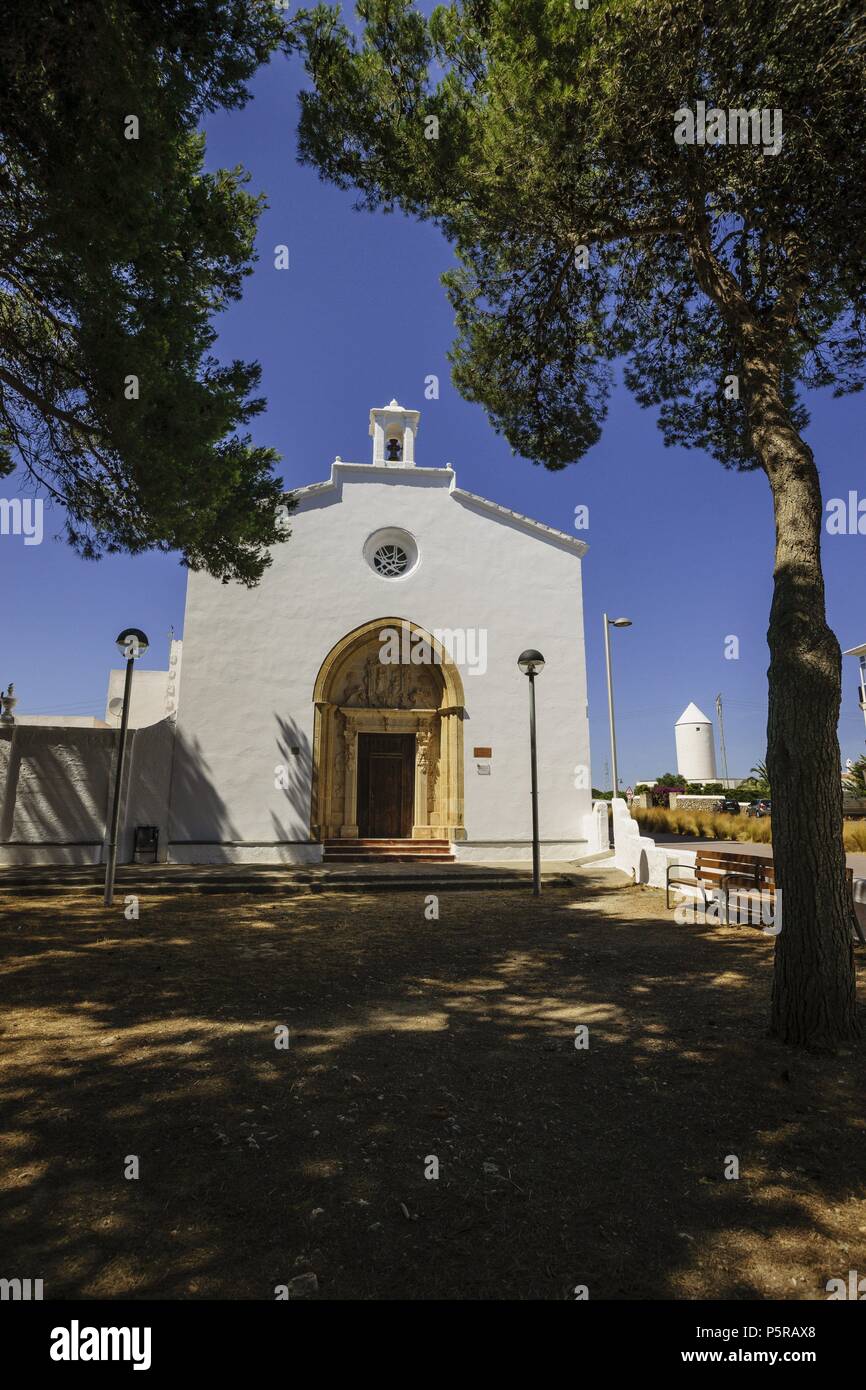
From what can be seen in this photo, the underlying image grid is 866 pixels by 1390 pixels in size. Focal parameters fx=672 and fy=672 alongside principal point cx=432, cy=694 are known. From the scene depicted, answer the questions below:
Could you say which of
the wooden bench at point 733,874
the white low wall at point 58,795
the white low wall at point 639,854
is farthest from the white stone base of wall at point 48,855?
the wooden bench at point 733,874

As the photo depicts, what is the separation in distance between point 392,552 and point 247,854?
8.10 metres

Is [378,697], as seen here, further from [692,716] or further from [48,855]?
[692,716]

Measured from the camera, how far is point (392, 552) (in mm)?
17094

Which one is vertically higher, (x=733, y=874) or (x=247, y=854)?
(x=733, y=874)

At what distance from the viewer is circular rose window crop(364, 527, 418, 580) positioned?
55.3 feet

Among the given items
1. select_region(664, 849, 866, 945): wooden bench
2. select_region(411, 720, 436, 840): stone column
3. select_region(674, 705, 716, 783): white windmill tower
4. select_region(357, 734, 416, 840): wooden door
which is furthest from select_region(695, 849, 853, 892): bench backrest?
select_region(674, 705, 716, 783): white windmill tower

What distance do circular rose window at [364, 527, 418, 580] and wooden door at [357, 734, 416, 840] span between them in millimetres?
4176

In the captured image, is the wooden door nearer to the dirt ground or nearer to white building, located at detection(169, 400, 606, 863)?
white building, located at detection(169, 400, 606, 863)

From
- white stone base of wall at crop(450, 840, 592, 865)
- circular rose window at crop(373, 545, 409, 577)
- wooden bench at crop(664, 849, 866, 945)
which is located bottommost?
white stone base of wall at crop(450, 840, 592, 865)

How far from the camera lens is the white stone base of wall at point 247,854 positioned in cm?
1443

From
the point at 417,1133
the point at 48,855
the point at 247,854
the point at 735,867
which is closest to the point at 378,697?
the point at 247,854

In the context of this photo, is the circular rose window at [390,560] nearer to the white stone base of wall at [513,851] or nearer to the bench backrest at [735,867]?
the white stone base of wall at [513,851]

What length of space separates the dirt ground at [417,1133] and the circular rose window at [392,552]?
1171 centimetres

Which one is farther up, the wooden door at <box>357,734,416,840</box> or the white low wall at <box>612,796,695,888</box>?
the wooden door at <box>357,734,416,840</box>
